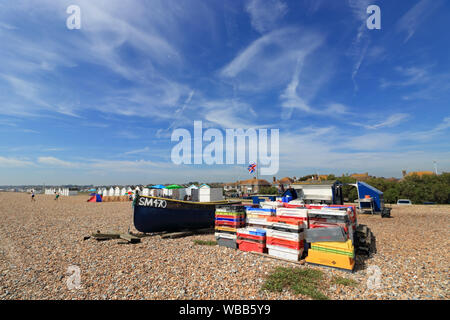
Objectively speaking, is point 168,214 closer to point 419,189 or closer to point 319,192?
point 319,192

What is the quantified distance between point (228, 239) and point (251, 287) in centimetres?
431

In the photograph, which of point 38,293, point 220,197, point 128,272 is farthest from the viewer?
point 220,197

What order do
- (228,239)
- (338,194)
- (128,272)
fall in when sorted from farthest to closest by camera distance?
(338,194)
(228,239)
(128,272)

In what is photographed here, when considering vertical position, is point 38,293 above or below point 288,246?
below

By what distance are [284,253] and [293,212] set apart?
1704mm

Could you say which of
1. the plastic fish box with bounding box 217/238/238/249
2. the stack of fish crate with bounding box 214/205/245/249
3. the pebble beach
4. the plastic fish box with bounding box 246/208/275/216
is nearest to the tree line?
the pebble beach

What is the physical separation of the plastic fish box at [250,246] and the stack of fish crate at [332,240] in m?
1.86

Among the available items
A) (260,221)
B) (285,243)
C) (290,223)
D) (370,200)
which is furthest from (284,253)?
(370,200)

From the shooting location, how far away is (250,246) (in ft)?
30.2

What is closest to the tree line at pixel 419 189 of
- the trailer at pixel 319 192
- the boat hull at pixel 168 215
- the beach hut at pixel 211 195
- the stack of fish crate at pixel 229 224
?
the trailer at pixel 319 192

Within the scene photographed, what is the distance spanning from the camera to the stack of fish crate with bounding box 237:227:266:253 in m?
8.91
